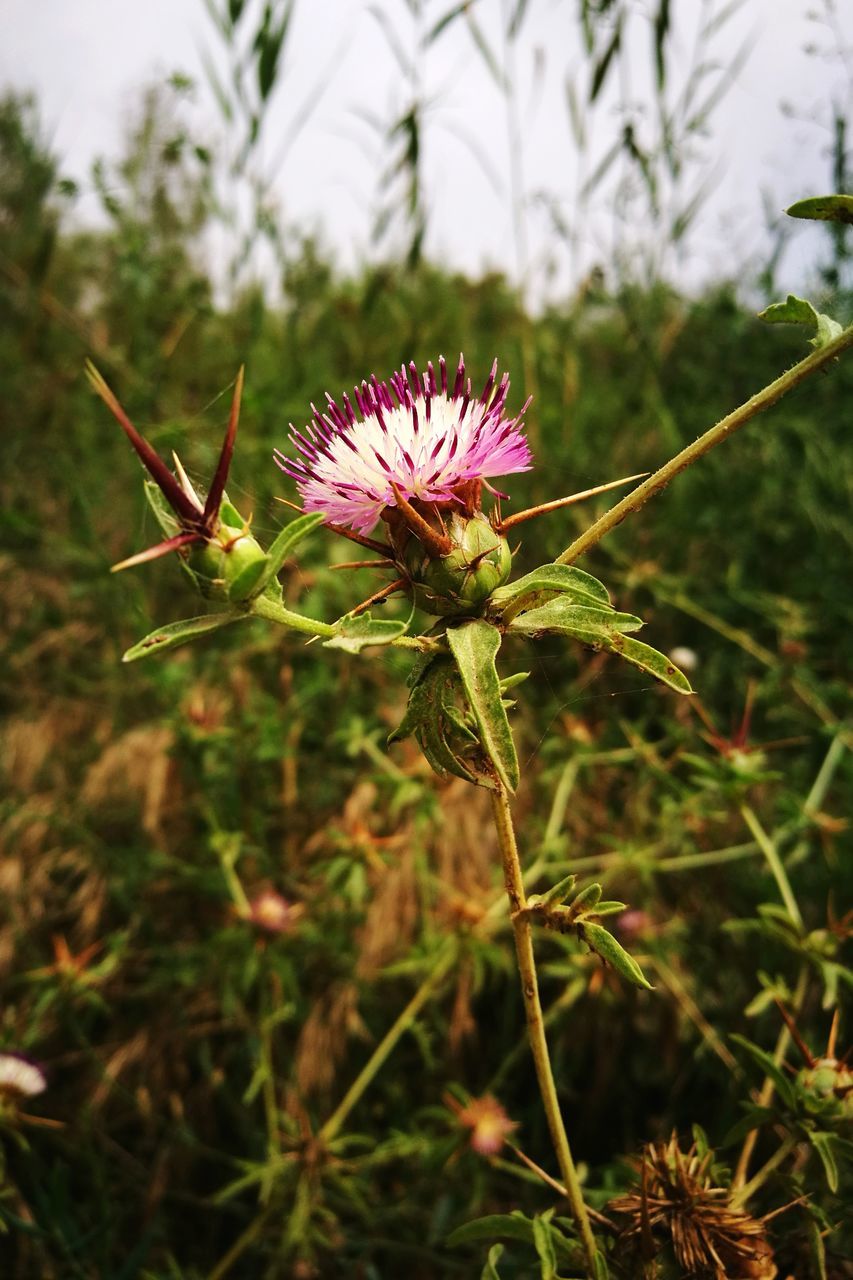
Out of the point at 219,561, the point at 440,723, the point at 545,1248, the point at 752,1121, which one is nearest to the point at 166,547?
the point at 219,561

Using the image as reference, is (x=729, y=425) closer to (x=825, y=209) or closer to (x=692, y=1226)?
(x=825, y=209)

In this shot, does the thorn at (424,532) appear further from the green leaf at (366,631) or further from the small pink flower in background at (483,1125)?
the small pink flower in background at (483,1125)

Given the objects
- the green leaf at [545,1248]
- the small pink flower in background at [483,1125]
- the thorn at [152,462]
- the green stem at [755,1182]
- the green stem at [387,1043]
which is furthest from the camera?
the green stem at [387,1043]

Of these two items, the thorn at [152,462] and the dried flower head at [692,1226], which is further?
the dried flower head at [692,1226]

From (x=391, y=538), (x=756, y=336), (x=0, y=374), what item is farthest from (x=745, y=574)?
(x=0, y=374)

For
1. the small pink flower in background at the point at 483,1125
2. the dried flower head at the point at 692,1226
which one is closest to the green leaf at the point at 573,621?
the dried flower head at the point at 692,1226

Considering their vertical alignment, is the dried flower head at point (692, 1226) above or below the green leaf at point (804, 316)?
below

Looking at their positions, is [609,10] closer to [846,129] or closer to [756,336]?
[846,129]
